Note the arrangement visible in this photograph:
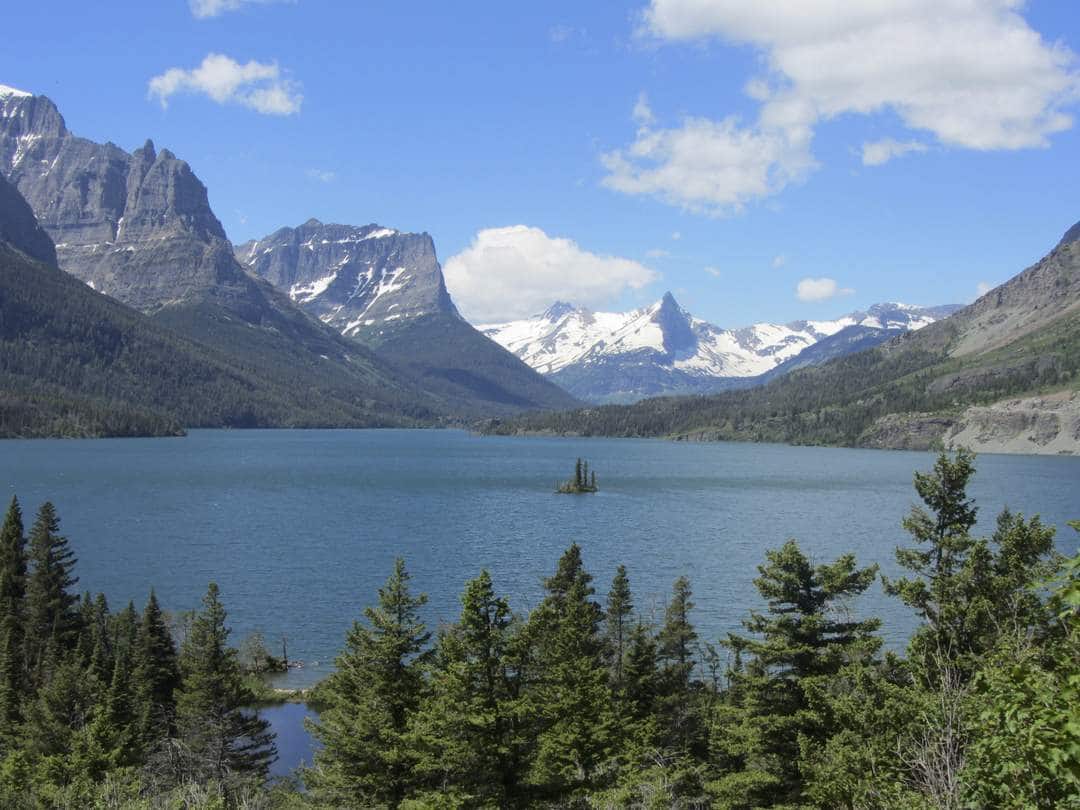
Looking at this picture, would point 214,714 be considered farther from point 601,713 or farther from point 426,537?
point 426,537

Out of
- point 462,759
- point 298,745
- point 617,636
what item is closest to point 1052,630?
point 462,759

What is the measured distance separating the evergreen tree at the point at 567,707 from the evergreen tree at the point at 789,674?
5.90 metres

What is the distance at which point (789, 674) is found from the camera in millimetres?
32688

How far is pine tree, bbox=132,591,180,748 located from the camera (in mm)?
49969

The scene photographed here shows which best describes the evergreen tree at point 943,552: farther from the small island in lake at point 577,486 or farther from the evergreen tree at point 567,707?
the small island in lake at point 577,486

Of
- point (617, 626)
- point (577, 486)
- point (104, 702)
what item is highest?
point (617, 626)

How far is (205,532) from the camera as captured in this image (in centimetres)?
12588

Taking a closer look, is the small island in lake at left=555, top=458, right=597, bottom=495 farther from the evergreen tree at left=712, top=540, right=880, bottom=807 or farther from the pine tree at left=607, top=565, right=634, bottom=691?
the evergreen tree at left=712, top=540, right=880, bottom=807

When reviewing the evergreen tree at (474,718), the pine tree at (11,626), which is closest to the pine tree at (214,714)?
the pine tree at (11,626)

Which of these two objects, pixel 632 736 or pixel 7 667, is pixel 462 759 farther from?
pixel 7 667

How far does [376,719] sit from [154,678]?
2813 cm

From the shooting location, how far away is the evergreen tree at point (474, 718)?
30.2m

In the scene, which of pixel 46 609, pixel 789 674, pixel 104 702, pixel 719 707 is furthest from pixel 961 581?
pixel 46 609

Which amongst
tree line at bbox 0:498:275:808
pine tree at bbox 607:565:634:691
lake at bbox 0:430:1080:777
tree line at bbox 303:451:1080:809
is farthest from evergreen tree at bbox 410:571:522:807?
lake at bbox 0:430:1080:777
